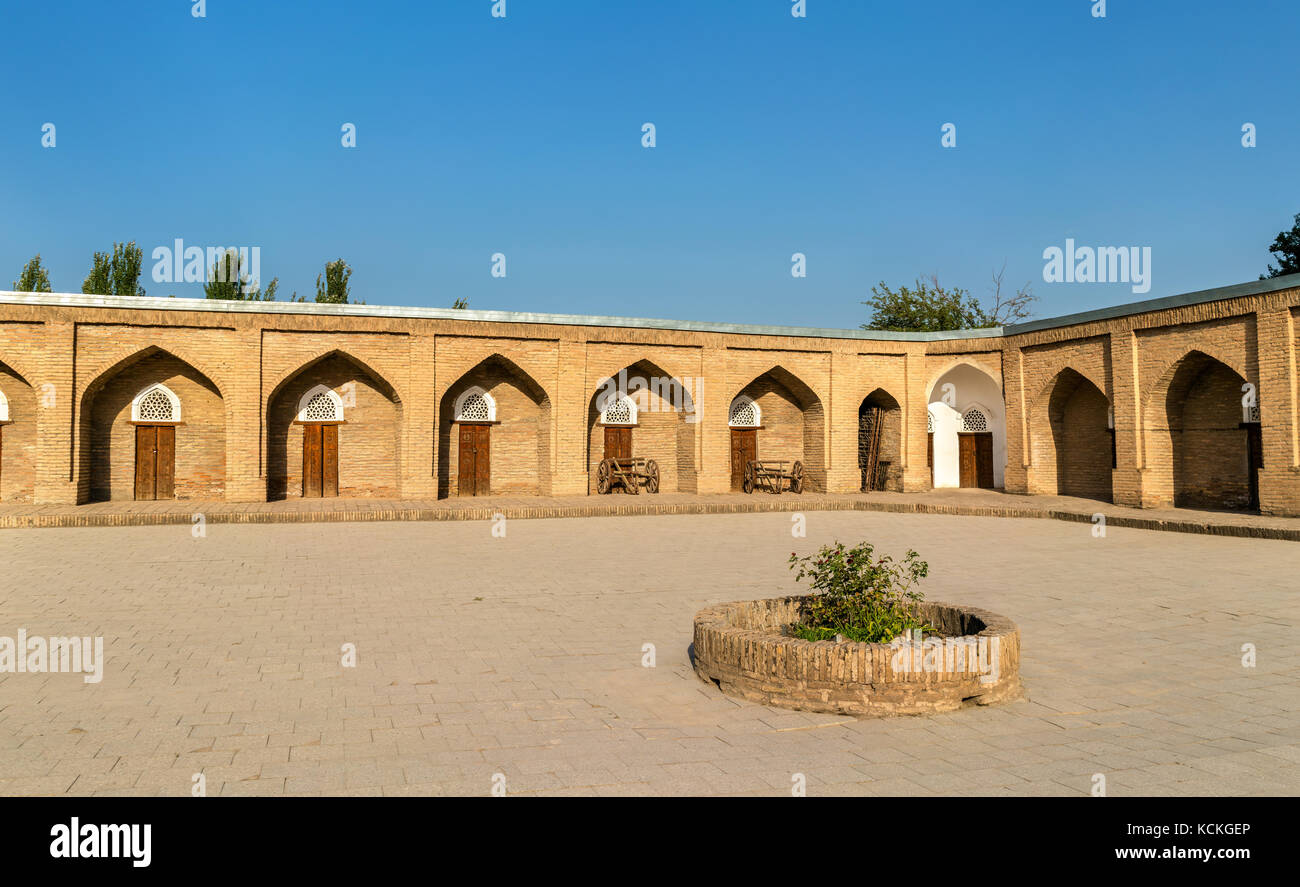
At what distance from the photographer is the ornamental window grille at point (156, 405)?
53.9 ft

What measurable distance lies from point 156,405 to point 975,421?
18473mm

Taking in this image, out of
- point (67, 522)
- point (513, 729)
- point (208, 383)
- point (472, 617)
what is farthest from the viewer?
point (208, 383)

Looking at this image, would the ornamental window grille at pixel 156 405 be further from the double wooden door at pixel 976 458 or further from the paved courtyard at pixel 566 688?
the double wooden door at pixel 976 458

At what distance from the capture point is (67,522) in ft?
42.7

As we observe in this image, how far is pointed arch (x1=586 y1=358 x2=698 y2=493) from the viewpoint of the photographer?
19.6 m

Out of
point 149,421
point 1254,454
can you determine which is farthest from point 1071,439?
point 149,421

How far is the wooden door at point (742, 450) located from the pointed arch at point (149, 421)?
1126 centimetres

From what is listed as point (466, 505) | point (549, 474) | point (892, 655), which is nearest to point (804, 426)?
point (549, 474)

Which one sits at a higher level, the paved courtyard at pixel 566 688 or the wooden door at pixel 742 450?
the wooden door at pixel 742 450

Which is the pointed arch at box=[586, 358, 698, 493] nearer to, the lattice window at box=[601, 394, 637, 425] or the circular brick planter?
the lattice window at box=[601, 394, 637, 425]

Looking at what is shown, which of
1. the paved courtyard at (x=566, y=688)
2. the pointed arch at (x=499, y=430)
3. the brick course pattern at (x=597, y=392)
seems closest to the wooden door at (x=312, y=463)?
the brick course pattern at (x=597, y=392)

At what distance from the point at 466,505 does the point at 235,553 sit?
6.00 meters

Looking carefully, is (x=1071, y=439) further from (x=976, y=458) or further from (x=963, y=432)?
(x=963, y=432)
